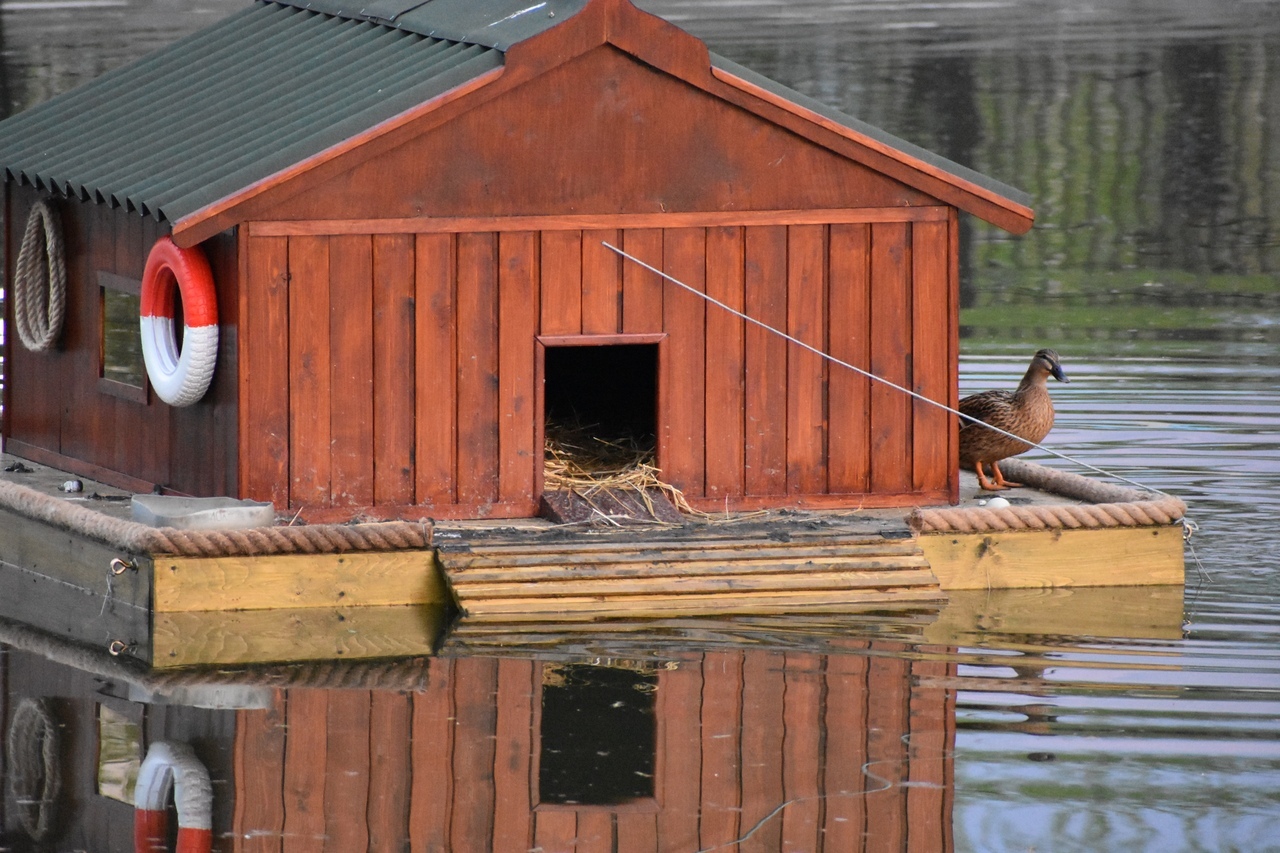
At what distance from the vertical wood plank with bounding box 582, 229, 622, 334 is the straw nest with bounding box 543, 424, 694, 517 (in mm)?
818

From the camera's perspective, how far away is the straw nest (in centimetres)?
1379

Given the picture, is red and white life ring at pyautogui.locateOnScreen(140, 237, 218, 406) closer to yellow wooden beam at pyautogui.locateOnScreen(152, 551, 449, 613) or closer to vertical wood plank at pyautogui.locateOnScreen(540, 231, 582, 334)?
yellow wooden beam at pyautogui.locateOnScreen(152, 551, 449, 613)

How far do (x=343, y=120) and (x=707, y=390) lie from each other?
7.62 ft

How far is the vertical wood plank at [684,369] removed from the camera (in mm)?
13688

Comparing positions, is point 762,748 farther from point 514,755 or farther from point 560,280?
point 560,280

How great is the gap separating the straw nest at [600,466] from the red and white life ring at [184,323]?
6.17 feet

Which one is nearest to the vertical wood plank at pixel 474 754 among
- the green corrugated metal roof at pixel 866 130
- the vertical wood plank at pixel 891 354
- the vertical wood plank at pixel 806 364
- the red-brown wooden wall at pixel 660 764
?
the red-brown wooden wall at pixel 660 764

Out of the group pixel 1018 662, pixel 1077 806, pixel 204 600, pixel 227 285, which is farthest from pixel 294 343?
pixel 1077 806

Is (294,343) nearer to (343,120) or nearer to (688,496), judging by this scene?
(343,120)

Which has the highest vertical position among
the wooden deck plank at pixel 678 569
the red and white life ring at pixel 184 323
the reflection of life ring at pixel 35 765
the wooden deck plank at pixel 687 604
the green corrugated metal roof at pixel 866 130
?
the green corrugated metal roof at pixel 866 130

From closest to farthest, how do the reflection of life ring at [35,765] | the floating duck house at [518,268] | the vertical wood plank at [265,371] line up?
the reflection of life ring at [35,765] → the vertical wood plank at [265,371] → the floating duck house at [518,268]

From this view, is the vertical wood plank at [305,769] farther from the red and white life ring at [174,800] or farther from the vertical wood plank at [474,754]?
the vertical wood plank at [474,754]

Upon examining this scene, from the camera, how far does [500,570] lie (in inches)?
506

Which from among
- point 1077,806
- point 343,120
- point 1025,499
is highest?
point 343,120
